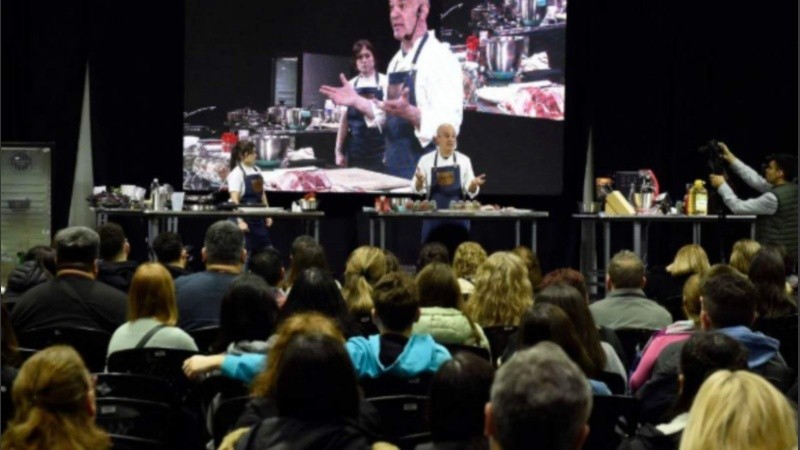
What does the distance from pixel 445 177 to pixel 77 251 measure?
6.32m

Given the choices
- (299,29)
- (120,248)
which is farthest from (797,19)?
(120,248)

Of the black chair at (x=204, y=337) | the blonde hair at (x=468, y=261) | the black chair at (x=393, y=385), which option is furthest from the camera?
the blonde hair at (x=468, y=261)

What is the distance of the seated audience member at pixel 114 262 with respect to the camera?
21.7 ft

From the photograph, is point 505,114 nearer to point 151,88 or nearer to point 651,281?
point 151,88

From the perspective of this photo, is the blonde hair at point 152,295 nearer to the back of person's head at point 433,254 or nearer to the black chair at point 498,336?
the black chair at point 498,336

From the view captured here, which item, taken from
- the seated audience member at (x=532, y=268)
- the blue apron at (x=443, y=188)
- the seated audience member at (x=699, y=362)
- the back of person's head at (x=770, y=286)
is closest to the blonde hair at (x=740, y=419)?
the seated audience member at (x=699, y=362)

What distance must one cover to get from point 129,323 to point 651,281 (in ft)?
12.3

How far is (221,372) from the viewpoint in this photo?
4.19 metres

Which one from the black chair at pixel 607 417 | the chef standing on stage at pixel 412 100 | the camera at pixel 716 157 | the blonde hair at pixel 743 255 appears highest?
the chef standing on stage at pixel 412 100

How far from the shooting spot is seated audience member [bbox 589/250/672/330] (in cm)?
591

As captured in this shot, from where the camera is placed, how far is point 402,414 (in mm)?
3916

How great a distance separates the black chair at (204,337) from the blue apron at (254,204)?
19.8 ft

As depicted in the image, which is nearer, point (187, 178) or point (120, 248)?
point (120, 248)

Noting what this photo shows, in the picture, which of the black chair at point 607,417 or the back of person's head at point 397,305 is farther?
the back of person's head at point 397,305
